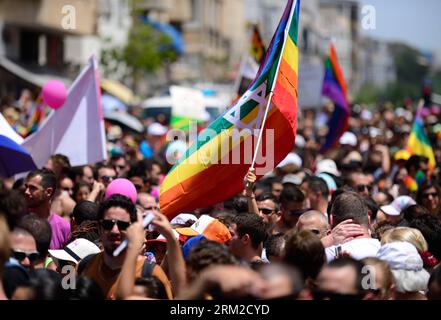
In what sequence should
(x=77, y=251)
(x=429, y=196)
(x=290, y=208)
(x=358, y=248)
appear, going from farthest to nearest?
(x=429, y=196) → (x=290, y=208) → (x=77, y=251) → (x=358, y=248)

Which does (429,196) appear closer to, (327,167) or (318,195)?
(318,195)

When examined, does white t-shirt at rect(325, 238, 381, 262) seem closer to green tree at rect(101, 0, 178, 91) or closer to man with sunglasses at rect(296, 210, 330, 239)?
man with sunglasses at rect(296, 210, 330, 239)

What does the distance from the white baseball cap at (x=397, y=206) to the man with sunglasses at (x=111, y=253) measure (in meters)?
4.04

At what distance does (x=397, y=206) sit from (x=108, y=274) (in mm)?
4834

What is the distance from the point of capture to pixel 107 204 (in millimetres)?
6141

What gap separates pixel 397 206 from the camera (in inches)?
398

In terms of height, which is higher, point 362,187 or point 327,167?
point 362,187

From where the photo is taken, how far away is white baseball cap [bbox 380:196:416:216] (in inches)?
378

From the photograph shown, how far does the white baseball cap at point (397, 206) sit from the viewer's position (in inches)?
378

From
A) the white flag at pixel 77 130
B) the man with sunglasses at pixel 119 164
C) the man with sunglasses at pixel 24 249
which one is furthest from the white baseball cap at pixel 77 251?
the man with sunglasses at pixel 119 164

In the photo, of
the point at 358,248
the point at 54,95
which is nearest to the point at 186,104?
the point at 54,95

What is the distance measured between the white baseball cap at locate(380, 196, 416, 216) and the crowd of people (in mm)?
22

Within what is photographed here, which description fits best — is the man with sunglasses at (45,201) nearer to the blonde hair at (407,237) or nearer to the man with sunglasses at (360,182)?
the blonde hair at (407,237)
